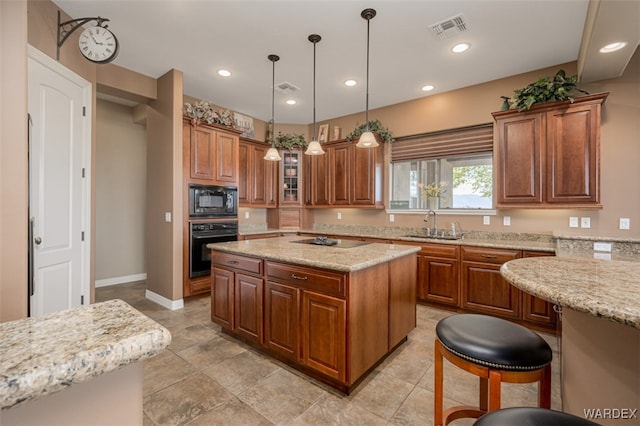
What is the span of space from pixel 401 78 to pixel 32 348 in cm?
418

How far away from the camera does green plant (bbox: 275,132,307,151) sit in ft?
17.7

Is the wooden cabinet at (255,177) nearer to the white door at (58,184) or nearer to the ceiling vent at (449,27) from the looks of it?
the white door at (58,184)

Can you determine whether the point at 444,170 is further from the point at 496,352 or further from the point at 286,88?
the point at 496,352

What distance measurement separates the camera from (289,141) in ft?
17.7

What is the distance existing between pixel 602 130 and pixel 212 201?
471 centimetres

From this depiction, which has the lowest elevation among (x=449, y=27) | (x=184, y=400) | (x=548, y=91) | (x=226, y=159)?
(x=184, y=400)

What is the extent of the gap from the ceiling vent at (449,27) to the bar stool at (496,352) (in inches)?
103

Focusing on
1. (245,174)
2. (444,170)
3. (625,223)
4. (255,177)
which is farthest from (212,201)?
(625,223)

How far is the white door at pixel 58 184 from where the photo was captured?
7.84ft

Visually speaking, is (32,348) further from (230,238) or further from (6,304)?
(230,238)

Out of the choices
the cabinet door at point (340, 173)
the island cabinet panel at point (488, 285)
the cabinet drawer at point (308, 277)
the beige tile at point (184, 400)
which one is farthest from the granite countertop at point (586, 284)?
the cabinet door at point (340, 173)

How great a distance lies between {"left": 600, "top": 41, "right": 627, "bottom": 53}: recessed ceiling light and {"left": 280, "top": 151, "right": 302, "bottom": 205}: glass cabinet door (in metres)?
4.14

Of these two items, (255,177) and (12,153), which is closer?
(12,153)

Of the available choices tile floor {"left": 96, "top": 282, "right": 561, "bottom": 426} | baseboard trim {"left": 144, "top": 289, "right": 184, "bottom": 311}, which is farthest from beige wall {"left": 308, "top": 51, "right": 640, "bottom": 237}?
baseboard trim {"left": 144, "top": 289, "right": 184, "bottom": 311}
